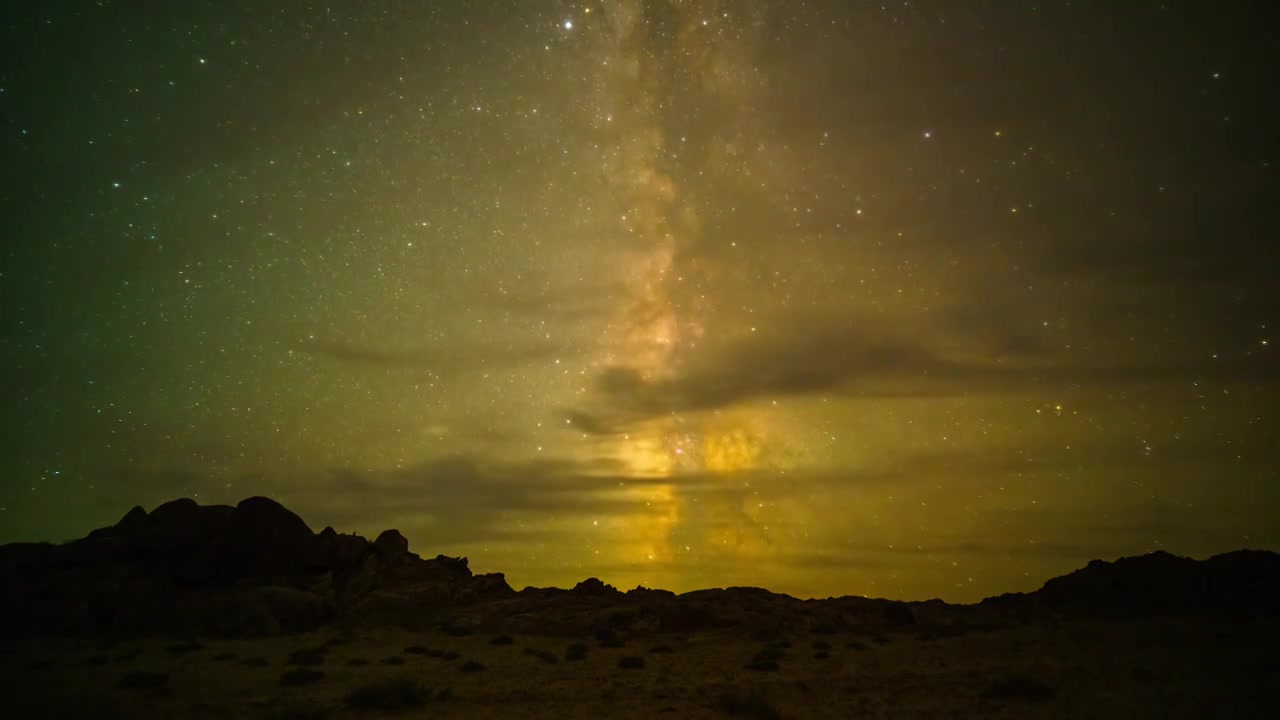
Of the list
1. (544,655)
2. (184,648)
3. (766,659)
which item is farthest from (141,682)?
(766,659)

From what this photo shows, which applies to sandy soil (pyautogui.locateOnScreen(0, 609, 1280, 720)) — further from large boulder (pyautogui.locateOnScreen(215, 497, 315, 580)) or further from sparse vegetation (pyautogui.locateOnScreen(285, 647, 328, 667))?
large boulder (pyautogui.locateOnScreen(215, 497, 315, 580))

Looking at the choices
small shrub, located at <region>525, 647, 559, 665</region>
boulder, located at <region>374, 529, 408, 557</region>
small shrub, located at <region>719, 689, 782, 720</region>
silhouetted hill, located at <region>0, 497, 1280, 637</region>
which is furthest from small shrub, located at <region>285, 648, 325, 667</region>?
boulder, located at <region>374, 529, 408, 557</region>

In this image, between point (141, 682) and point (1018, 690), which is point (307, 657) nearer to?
point (141, 682)

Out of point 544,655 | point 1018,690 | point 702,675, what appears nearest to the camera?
point 1018,690

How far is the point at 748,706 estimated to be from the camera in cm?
1819

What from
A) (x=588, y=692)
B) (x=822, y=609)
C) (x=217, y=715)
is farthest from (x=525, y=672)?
(x=822, y=609)

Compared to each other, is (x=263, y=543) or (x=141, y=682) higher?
(x=263, y=543)

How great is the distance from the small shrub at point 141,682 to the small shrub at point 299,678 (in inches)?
141

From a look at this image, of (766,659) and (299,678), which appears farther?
(766,659)

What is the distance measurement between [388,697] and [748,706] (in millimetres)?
9933

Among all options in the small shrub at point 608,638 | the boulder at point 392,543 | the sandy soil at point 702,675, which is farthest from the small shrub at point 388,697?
the boulder at point 392,543

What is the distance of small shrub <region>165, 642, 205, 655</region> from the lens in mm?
31906

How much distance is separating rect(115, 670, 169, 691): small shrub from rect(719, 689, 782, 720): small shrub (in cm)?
1835

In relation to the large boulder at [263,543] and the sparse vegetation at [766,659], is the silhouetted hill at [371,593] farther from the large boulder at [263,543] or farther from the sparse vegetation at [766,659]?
the sparse vegetation at [766,659]
